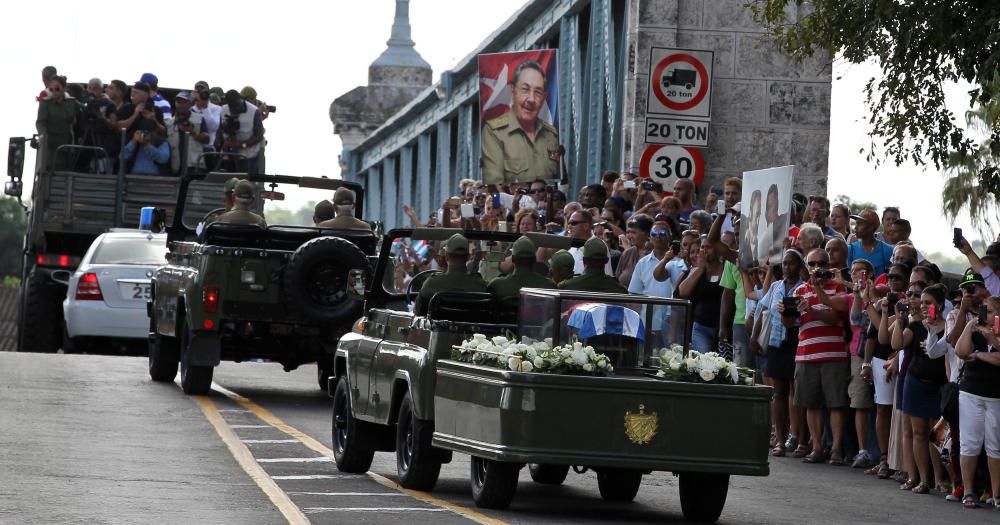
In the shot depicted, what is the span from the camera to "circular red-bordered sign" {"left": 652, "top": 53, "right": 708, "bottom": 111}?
20.3 metres

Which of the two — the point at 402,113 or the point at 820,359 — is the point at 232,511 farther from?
the point at 402,113

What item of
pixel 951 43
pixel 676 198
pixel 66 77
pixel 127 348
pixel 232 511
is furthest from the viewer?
pixel 66 77

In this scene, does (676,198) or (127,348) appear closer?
(676,198)

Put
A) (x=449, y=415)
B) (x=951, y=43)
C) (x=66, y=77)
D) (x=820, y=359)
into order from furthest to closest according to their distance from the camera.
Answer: (x=66, y=77) < (x=820, y=359) < (x=951, y=43) < (x=449, y=415)

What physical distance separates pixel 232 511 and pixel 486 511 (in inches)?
62.5

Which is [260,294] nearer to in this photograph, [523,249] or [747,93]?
[523,249]

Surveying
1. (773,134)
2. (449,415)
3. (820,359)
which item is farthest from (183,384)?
(773,134)

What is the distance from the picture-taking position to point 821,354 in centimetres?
1711

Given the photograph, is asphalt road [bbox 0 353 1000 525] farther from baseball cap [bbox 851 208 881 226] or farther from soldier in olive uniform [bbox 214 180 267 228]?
baseball cap [bbox 851 208 881 226]

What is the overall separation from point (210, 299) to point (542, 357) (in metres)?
8.52

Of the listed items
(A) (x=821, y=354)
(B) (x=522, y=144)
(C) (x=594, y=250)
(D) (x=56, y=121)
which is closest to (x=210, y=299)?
(A) (x=821, y=354)

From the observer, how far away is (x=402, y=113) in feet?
196

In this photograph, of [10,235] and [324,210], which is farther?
[10,235]

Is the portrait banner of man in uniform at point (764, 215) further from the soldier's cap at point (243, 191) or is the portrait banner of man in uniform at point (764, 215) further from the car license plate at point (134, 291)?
the car license plate at point (134, 291)
